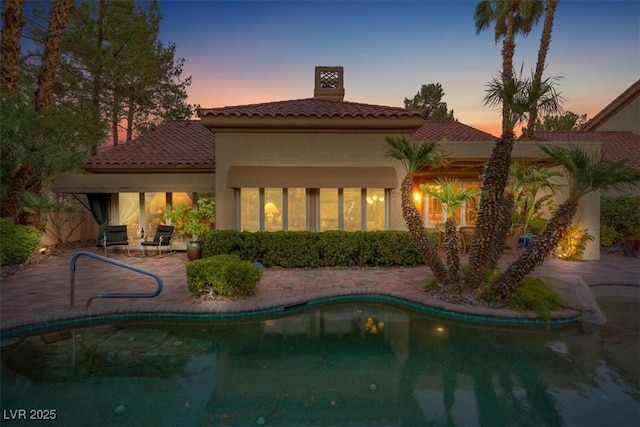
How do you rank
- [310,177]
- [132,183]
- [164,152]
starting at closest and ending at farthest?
[310,177], [132,183], [164,152]

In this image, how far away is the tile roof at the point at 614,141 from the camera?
23078mm

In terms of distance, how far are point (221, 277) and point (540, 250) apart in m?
9.03

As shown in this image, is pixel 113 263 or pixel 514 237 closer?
pixel 113 263

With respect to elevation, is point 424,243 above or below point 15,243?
above

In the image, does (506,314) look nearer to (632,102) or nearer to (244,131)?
(244,131)

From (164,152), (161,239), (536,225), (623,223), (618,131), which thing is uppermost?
(618,131)

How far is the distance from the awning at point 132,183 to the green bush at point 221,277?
26.5 feet

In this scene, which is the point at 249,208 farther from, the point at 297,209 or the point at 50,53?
the point at 50,53

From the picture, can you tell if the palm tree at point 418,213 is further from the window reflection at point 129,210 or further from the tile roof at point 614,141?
the tile roof at point 614,141

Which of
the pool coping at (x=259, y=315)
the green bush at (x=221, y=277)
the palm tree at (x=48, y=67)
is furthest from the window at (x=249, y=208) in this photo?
the palm tree at (x=48, y=67)

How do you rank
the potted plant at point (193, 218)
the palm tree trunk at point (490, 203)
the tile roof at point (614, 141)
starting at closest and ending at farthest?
the palm tree trunk at point (490, 203), the potted plant at point (193, 218), the tile roof at point (614, 141)

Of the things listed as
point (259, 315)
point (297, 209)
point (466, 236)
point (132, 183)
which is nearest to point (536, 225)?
point (466, 236)

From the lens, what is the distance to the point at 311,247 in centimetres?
1421

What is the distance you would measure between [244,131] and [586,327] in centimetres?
1452
